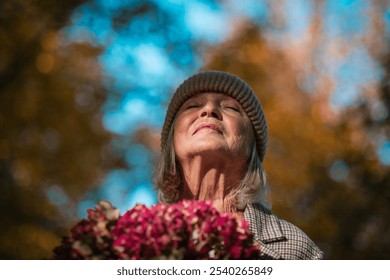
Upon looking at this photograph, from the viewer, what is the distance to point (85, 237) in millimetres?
1358

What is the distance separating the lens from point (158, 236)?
1.34 metres

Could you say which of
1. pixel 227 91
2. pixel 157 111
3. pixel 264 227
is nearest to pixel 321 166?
pixel 157 111

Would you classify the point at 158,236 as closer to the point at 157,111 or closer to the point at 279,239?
the point at 279,239

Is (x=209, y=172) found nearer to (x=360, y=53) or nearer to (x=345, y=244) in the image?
(x=345, y=244)

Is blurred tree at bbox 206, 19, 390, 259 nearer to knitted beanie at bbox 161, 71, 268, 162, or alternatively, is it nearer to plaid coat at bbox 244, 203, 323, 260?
knitted beanie at bbox 161, 71, 268, 162

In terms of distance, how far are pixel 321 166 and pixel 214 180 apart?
531 cm

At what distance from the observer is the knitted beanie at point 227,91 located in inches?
87.2

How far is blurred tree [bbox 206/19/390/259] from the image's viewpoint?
6.75 m

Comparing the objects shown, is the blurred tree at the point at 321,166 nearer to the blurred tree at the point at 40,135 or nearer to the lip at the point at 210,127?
the blurred tree at the point at 40,135

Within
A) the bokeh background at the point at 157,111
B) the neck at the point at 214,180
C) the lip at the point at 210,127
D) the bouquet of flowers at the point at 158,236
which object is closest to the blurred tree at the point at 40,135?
the bokeh background at the point at 157,111

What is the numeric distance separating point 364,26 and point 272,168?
297 centimetres

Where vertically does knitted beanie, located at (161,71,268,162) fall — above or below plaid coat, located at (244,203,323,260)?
above

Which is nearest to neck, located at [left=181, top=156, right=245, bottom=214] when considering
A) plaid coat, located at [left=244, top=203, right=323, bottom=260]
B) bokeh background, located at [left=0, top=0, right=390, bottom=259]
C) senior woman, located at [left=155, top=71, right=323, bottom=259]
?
senior woman, located at [left=155, top=71, right=323, bottom=259]

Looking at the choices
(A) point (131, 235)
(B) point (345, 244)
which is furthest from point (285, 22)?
(A) point (131, 235)
